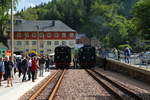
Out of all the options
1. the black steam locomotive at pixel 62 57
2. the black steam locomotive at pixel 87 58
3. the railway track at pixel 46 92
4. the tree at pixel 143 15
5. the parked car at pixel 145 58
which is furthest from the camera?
the tree at pixel 143 15

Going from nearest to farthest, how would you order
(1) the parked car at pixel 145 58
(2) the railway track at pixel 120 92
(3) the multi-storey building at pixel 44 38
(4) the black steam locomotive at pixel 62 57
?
(2) the railway track at pixel 120 92
(1) the parked car at pixel 145 58
(4) the black steam locomotive at pixel 62 57
(3) the multi-storey building at pixel 44 38

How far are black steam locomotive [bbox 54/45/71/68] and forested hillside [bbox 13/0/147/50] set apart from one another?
80.4ft

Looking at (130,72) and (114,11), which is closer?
(130,72)

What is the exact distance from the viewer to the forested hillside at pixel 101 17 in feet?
284

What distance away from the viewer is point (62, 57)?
159 ft

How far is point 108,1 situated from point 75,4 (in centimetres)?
3064

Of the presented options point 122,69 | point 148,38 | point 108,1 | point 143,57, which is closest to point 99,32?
point 108,1

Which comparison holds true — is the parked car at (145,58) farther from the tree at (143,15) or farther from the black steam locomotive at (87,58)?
the tree at (143,15)

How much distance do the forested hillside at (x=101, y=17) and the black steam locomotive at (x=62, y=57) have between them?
2451 centimetres

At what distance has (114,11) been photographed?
13038cm

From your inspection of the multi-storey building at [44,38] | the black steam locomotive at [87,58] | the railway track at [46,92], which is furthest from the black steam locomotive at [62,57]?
the multi-storey building at [44,38]

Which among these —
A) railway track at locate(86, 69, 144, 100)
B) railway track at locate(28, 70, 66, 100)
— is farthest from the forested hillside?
railway track at locate(28, 70, 66, 100)

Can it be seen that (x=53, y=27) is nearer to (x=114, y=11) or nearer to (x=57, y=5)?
(x=114, y=11)

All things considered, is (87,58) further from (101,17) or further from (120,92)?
(101,17)
